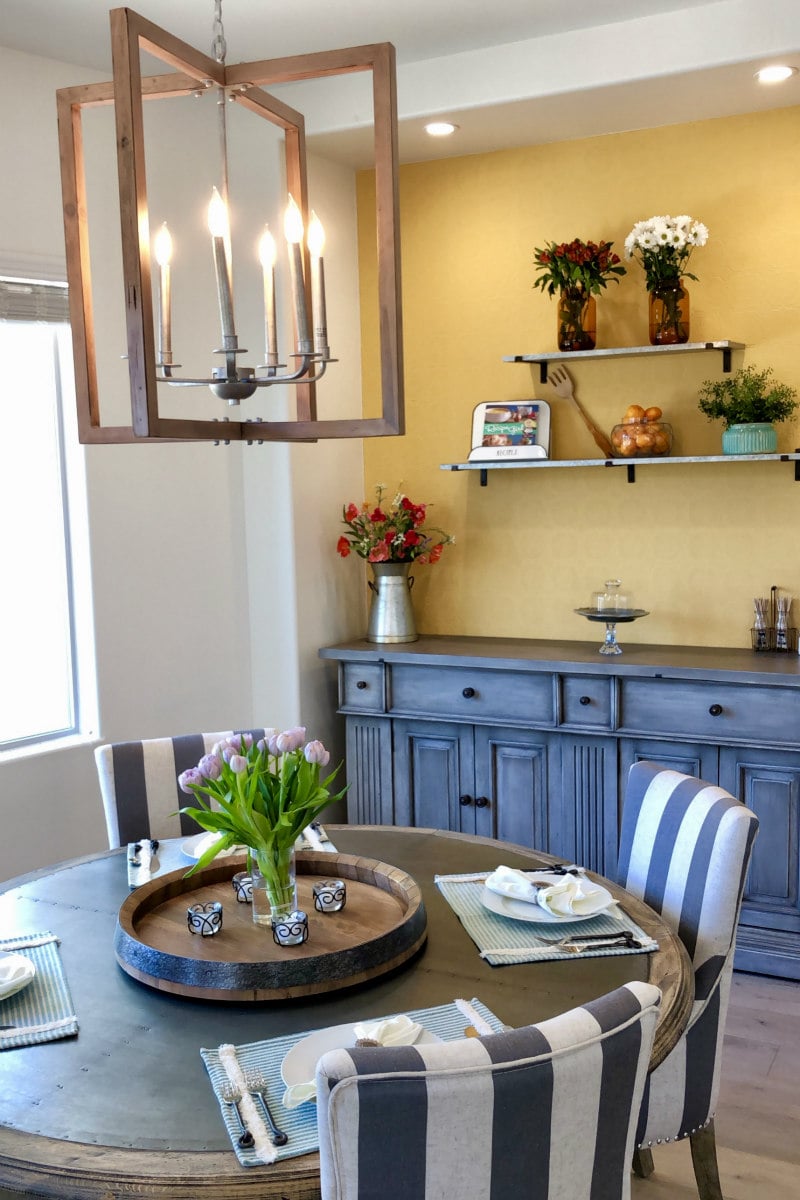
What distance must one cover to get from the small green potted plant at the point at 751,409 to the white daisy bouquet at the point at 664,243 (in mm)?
381

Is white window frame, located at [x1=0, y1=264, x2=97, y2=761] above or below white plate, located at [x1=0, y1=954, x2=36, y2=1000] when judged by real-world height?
above

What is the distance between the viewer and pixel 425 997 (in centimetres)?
171

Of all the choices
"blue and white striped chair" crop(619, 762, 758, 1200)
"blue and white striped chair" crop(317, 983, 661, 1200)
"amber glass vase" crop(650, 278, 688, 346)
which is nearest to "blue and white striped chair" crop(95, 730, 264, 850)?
"blue and white striped chair" crop(619, 762, 758, 1200)

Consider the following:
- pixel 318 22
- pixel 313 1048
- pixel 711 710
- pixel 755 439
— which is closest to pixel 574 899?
pixel 313 1048

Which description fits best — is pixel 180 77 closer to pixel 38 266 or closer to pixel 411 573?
pixel 38 266

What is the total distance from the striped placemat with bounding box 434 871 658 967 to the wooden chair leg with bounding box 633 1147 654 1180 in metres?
0.72

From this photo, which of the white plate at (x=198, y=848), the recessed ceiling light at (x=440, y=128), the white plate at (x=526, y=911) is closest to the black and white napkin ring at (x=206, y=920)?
the white plate at (x=198, y=848)

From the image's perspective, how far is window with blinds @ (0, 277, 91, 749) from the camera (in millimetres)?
3471

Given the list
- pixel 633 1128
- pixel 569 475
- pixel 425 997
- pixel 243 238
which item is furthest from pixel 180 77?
pixel 569 475

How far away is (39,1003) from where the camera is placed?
1.73 meters

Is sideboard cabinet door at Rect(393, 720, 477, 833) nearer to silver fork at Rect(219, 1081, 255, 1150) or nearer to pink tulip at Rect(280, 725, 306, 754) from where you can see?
pink tulip at Rect(280, 725, 306, 754)

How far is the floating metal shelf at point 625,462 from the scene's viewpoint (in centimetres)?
351

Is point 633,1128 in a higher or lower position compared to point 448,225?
lower

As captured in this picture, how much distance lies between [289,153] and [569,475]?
2.24m
